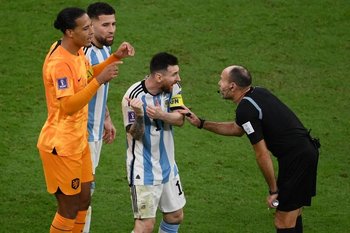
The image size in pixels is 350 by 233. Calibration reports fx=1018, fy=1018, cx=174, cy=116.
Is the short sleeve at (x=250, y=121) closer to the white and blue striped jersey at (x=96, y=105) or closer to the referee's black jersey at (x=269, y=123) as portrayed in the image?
the referee's black jersey at (x=269, y=123)

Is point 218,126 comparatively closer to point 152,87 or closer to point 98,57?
point 152,87

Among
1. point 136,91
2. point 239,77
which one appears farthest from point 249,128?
point 136,91

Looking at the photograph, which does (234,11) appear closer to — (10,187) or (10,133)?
(10,133)

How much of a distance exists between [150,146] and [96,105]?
2.82ft

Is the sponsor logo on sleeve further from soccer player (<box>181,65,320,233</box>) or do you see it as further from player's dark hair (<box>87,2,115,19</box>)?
player's dark hair (<box>87,2,115,19</box>)

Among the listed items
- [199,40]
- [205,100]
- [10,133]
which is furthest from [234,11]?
[10,133]

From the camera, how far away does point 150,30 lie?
1456cm

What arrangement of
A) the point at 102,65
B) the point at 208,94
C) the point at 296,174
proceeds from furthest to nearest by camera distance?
the point at 208,94 → the point at 102,65 → the point at 296,174

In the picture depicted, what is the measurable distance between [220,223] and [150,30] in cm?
476

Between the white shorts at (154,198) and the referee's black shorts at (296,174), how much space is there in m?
0.97

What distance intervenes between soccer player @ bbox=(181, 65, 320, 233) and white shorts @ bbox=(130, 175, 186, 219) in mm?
713

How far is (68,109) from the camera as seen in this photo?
8.66 meters

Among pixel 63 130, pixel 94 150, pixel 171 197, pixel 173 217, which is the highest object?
pixel 63 130

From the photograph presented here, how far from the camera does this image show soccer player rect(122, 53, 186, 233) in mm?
9273
